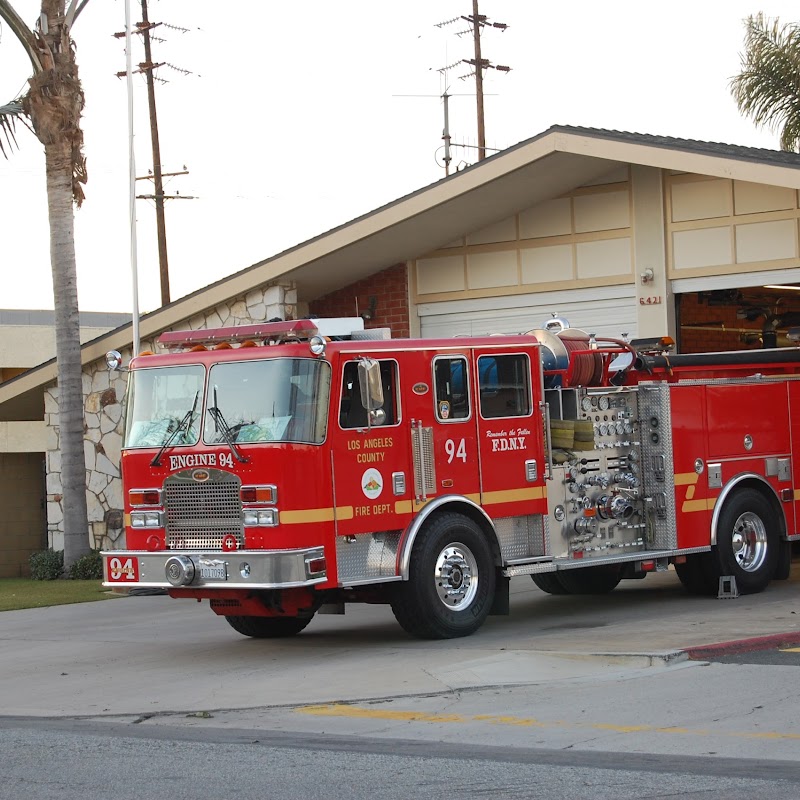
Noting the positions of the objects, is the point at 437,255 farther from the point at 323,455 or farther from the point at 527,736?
the point at 527,736

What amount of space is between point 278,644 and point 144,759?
4.85 meters

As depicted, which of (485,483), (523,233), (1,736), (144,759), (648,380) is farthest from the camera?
(523,233)

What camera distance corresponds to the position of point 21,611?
1691 centimetres

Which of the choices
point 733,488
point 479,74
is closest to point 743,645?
point 733,488

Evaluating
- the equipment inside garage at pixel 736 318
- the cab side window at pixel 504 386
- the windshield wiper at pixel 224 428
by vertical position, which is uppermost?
the equipment inside garage at pixel 736 318

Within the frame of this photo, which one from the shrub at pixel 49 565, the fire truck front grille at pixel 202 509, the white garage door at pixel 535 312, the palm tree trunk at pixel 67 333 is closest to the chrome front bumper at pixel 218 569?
the fire truck front grille at pixel 202 509

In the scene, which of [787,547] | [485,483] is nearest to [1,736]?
[485,483]

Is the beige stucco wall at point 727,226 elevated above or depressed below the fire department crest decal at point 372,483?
above

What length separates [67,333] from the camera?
20781mm

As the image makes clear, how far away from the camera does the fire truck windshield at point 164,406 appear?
1184 centimetres

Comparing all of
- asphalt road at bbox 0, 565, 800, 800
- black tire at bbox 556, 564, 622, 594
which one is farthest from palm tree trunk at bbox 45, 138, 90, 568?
black tire at bbox 556, 564, 622, 594

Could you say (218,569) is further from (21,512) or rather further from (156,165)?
(156,165)

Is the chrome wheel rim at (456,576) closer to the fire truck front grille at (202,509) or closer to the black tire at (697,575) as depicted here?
the fire truck front grille at (202,509)

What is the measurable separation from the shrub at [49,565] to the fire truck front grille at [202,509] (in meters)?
10.5
